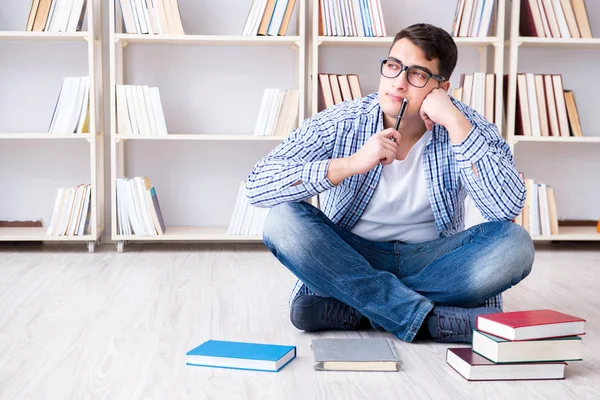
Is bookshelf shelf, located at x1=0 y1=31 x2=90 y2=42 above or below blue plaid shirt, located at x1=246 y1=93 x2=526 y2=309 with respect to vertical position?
above

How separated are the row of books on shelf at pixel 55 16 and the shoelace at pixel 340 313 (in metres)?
1.96

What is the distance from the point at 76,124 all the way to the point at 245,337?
1752 mm

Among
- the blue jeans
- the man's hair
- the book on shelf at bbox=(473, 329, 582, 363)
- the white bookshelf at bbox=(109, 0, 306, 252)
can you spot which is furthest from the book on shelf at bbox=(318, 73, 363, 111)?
the book on shelf at bbox=(473, 329, 582, 363)

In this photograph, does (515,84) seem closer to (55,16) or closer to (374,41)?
(374,41)

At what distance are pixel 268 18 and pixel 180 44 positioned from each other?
1.61ft

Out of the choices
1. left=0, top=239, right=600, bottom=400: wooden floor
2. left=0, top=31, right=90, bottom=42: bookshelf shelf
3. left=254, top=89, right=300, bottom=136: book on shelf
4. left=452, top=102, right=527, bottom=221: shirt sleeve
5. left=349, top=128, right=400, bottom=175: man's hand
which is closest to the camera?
left=0, top=239, right=600, bottom=400: wooden floor

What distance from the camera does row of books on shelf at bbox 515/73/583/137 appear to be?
3.38 m

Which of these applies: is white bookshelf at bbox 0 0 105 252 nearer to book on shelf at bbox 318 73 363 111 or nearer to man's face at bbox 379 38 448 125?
book on shelf at bbox 318 73 363 111

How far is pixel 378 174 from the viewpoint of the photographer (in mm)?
1938

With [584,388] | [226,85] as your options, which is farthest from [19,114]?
[584,388]

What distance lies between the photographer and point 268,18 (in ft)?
10.7

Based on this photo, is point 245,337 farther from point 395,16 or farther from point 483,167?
point 395,16

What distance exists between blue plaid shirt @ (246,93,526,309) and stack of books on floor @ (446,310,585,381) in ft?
1.21

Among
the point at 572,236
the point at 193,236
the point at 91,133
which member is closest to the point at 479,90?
the point at 572,236
